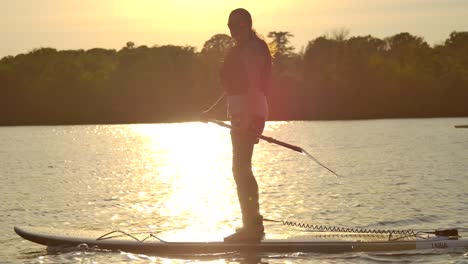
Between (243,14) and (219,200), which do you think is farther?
(219,200)

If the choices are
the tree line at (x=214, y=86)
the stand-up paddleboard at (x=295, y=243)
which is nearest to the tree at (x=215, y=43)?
the tree line at (x=214, y=86)

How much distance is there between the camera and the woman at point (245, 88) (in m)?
13.1

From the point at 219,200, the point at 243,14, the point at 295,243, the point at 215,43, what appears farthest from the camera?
the point at 215,43

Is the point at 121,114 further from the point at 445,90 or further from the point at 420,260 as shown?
the point at 420,260

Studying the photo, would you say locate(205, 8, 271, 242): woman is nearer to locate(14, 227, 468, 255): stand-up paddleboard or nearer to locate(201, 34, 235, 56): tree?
locate(14, 227, 468, 255): stand-up paddleboard

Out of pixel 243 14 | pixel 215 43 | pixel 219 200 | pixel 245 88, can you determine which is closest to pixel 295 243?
pixel 245 88

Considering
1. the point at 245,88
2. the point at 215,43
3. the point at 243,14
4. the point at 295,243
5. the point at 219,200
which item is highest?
the point at 215,43

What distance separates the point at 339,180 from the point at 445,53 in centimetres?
10875

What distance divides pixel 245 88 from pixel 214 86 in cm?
11213

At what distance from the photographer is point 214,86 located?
12506 centimetres

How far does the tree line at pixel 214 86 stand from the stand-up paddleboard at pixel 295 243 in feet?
341

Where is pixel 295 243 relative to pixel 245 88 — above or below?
below

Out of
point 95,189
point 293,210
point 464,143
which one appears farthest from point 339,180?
point 464,143

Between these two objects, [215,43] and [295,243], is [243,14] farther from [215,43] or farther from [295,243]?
[215,43]
